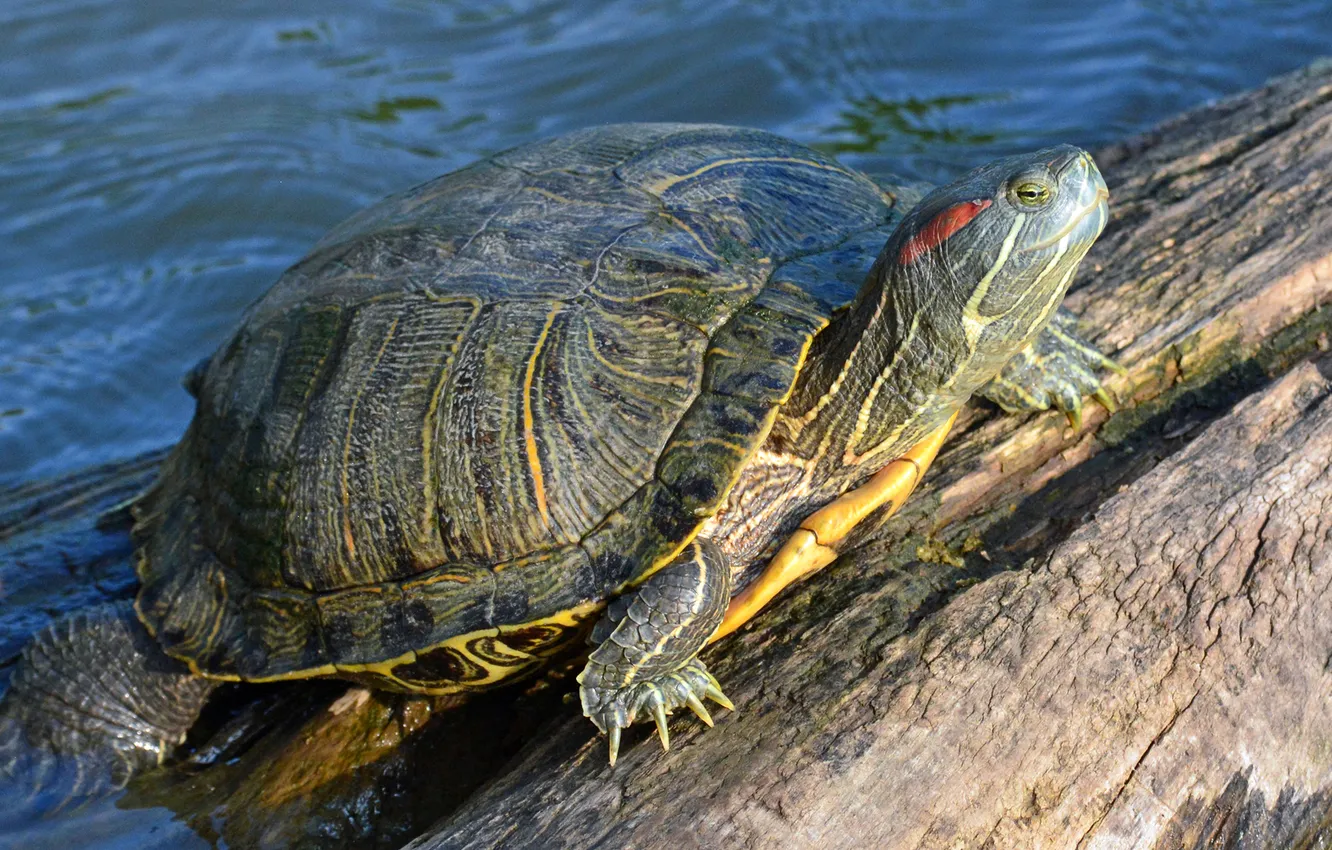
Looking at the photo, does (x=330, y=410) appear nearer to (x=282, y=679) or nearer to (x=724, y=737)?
(x=282, y=679)

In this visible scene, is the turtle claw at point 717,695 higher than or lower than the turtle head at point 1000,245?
lower

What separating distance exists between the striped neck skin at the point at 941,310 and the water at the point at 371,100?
4.65m

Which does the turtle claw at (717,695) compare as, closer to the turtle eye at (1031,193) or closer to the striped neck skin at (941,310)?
the striped neck skin at (941,310)

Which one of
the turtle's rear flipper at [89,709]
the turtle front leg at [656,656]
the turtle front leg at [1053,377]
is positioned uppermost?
the turtle front leg at [1053,377]

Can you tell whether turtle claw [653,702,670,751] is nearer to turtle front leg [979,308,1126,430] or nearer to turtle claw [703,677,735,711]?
turtle claw [703,677,735,711]

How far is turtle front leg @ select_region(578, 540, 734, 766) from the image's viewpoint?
344 cm

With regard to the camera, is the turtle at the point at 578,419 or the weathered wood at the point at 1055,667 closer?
the weathered wood at the point at 1055,667

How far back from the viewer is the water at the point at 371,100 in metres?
7.74

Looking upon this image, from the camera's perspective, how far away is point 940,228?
11.8ft

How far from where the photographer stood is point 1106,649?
3.34 m

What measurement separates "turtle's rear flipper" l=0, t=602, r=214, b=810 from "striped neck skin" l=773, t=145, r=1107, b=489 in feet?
8.88

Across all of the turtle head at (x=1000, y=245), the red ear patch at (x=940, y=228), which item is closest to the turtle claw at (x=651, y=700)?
the turtle head at (x=1000, y=245)

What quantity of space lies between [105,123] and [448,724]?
699cm

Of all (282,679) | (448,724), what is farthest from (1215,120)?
(282,679)
